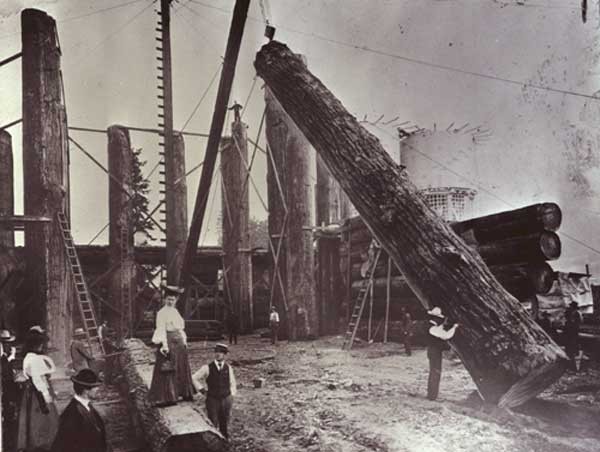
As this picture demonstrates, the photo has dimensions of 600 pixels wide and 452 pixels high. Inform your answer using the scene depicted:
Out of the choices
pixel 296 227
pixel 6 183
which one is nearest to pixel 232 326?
pixel 296 227

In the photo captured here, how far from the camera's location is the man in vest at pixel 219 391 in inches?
146

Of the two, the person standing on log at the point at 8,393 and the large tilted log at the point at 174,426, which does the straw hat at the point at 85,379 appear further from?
the person standing on log at the point at 8,393

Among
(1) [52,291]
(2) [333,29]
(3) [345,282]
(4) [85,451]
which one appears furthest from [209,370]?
(3) [345,282]

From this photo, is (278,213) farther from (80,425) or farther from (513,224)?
(80,425)

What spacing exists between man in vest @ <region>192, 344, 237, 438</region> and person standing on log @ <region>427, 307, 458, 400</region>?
5.43 ft

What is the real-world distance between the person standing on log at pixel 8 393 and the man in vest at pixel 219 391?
1.39 metres

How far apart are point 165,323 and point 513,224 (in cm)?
454

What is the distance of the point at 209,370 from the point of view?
12.4 feet

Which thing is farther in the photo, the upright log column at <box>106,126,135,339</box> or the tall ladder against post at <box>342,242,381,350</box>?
the upright log column at <box>106,126,135,339</box>

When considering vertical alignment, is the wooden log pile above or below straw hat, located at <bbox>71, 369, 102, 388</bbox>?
above

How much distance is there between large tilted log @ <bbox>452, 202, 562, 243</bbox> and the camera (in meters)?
5.64

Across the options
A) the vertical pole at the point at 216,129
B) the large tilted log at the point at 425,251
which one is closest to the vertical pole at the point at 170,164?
the vertical pole at the point at 216,129

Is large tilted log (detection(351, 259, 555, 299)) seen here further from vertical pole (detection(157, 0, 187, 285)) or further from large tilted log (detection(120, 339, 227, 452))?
large tilted log (detection(120, 339, 227, 452))

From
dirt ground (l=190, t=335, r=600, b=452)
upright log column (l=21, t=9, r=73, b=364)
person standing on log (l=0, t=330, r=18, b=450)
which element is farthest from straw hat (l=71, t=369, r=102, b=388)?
upright log column (l=21, t=9, r=73, b=364)
